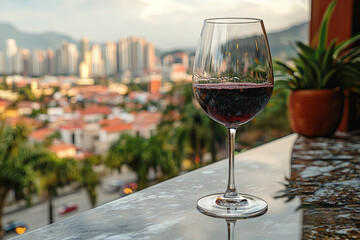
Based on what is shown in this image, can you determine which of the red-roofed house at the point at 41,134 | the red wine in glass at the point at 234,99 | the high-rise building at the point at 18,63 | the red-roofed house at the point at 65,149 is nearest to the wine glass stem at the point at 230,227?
the red wine in glass at the point at 234,99

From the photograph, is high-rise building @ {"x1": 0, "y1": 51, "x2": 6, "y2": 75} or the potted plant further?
high-rise building @ {"x1": 0, "y1": 51, "x2": 6, "y2": 75}

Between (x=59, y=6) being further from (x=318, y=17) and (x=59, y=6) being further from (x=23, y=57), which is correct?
(x=318, y=17)

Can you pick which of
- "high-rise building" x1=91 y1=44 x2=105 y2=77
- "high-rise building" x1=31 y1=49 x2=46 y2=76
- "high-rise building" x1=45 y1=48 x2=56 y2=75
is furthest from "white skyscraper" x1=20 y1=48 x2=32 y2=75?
"high-rise building" x1=91 y1=44 x2=105 y2=77

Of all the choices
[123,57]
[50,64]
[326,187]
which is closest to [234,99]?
[326,187]

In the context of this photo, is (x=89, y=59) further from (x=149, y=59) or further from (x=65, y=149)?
(x=65, y=149)

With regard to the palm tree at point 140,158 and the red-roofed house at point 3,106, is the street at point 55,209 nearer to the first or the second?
the palm tree at point 140,158

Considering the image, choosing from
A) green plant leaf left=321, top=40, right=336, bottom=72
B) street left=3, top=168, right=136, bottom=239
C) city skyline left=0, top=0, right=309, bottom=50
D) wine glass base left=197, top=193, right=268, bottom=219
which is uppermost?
city skyline left=0, top=0, right=309, bottom=50

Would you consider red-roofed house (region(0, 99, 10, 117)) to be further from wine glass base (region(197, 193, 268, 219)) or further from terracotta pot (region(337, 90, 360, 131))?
wine glass base (region(197, 193, 268, 219))
